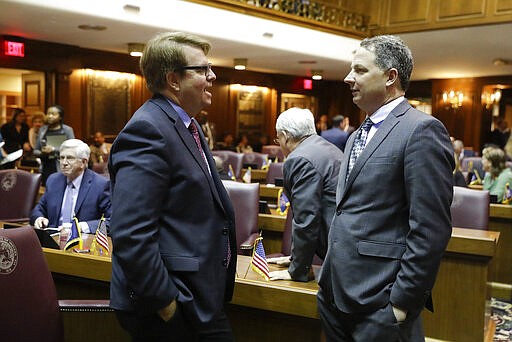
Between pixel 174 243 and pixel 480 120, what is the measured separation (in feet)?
44.8

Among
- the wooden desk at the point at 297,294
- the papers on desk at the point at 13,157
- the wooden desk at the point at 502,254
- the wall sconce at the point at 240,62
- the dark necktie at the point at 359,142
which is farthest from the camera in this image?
the wall sconce at the point at 240,62

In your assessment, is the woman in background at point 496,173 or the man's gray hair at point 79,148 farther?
the woman in background at point 496,173

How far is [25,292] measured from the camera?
184 centimetres

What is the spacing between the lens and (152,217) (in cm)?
146

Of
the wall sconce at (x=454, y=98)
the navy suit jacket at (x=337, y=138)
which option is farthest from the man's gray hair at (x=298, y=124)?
the wall sconce at (x=454, y=98)

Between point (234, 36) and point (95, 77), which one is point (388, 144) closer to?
point (234, 36)

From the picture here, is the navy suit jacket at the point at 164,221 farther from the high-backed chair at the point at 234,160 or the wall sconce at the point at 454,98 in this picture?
the wall sconce at the point at 454,98

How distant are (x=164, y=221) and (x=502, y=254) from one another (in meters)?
3.81

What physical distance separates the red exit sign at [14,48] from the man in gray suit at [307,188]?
742 centimetres

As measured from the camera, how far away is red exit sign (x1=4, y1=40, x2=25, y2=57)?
8.61m

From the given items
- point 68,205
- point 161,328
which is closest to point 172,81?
point 161,328

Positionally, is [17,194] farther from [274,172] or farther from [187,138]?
[187,138]

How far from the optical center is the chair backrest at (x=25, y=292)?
1.80 m

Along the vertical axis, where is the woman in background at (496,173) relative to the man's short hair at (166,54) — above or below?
below
